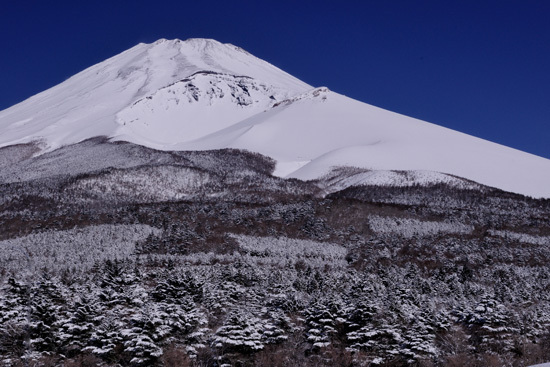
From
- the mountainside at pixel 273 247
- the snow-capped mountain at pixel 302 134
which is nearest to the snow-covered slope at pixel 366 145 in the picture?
the snow-capped mountain at pixel 302 134

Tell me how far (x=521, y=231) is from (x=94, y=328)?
168 ft

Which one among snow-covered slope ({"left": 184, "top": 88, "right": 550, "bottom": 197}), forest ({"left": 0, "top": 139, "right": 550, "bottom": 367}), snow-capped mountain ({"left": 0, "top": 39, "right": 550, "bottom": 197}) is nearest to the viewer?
forest ({"left": 0, "top": 139, "right": 550, "bottom": 367})

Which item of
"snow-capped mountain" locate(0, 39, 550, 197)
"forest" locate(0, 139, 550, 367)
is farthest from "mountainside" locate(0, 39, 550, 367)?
"snow-capped mountain" locate(0, 39, 550, 197)

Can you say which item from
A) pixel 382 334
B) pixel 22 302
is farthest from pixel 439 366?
pixel 22 302

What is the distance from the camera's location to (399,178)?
9700cm

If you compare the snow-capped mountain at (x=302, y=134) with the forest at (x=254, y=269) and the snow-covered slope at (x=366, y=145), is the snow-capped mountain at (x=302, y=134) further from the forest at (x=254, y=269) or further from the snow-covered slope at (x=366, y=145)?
the forest at (x=254, y=269)

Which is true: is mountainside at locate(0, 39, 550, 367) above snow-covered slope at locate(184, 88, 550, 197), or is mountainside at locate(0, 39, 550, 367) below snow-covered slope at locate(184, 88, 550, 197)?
below

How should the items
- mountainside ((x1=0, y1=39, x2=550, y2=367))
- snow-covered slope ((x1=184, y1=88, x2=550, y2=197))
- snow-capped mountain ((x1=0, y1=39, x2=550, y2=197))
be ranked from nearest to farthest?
mountainside ((x1=0, y1=39, x2=550, y2=367)) < snow-covered slope ((x1=184, y1=88, x2=550, y2=197)) < snow-capped mountain ((x1=0, y1=39, x2=550, y2=197))

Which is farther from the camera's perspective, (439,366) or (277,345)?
(277,345)

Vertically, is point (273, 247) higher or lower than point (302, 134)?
lower

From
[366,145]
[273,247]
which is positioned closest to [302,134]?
[366,145]

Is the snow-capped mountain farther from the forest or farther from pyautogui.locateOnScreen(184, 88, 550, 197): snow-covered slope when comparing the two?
the forest

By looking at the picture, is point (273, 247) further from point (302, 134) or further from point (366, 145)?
point (302, 134)

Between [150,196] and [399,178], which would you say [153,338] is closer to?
[150,196]
